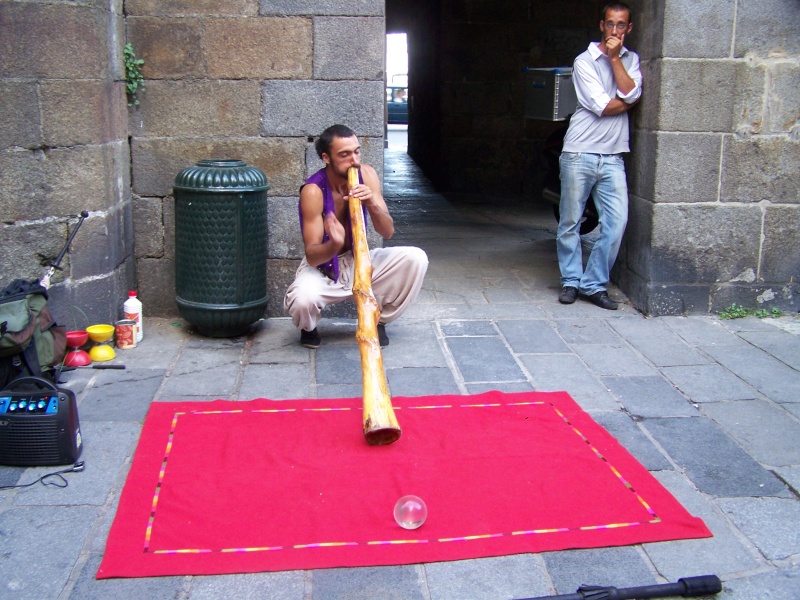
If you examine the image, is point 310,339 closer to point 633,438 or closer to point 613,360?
point 613,360

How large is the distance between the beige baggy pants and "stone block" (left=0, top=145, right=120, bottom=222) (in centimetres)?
111

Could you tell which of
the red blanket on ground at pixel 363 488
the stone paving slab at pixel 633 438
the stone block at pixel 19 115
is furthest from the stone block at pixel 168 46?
the stone paving slab at pixel 633 438

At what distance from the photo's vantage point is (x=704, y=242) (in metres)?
5.25

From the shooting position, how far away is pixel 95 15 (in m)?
4.36

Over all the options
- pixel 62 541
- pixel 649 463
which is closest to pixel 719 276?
pixel 649 463

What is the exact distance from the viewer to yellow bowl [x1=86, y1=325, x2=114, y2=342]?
440 centimetres

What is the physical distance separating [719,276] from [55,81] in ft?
12.5

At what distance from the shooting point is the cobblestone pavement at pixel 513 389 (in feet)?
8.47

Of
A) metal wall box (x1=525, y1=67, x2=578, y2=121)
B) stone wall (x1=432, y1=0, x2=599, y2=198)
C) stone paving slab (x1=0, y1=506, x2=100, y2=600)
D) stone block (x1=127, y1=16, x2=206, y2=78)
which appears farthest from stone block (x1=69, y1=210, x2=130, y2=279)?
stone wall (x1=432, y1=0, x2=599, y2=198)

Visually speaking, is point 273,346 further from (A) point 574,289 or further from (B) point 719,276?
(B) point 719,276

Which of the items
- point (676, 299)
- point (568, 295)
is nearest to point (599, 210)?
point (568, 295)

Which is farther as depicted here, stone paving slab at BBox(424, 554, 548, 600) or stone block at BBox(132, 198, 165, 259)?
stone block at BBox(132, 198, 165, 259)

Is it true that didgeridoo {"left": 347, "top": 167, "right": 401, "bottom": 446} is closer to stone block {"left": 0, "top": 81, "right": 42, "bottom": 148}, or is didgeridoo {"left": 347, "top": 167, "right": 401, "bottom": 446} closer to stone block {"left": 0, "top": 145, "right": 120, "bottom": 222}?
stone block {"left": 0, "top": 145, "right": 120, "bottom": 222}

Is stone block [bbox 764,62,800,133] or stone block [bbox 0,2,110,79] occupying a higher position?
stone block [bbox 0,2,110,79]
